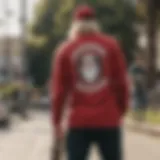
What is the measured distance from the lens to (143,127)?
17.4m

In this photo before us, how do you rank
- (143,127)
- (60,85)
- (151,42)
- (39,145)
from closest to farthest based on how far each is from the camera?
(60,85) < (39,145) < (143,127) < (151,42)

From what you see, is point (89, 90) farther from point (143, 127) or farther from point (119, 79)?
point (143, 127)

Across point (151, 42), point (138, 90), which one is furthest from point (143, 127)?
point (151, 42)

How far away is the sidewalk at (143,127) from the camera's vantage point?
16422 millimetres

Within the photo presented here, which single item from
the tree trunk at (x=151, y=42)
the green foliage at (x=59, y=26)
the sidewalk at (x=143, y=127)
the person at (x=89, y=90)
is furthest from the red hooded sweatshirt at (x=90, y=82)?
the green foliage at (x=59, y=26)

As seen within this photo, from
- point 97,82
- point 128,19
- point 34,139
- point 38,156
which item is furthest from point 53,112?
point 128,19

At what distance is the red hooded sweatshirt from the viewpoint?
5.87m

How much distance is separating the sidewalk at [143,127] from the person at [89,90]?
10.3 meters

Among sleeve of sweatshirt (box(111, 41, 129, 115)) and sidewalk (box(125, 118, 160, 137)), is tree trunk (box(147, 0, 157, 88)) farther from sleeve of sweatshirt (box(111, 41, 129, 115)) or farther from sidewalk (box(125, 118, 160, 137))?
sleeve of sweatshirt (box(111, 41, 129, 115))

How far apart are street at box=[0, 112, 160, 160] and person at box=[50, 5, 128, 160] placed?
586 cm

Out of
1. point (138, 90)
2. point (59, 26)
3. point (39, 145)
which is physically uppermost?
point (39, 145)

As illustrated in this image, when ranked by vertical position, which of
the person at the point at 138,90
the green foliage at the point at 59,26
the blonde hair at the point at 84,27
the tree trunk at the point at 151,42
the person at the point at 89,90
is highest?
the blonde hair at the point at 84,27

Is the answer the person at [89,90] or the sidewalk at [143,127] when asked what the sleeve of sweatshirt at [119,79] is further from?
the sidewalk at [143,127]

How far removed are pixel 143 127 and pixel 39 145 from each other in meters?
3.57
